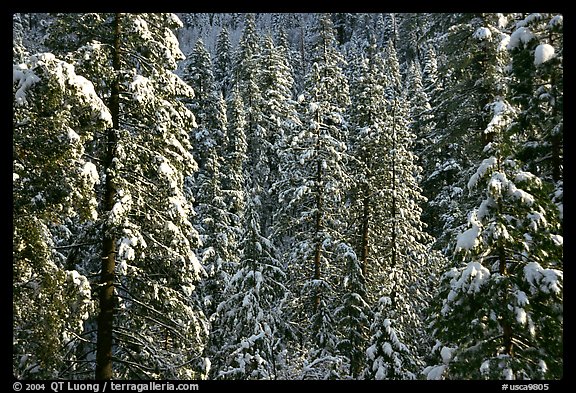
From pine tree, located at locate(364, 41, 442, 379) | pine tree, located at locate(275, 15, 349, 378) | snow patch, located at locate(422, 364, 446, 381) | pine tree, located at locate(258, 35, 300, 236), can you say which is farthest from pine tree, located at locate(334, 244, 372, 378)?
pine tree, located at locate(258, 35, 300, 236)

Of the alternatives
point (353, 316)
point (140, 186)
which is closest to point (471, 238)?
point (140, 186)

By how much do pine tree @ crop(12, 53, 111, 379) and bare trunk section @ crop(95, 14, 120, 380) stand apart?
3.39 feet

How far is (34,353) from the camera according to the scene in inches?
332

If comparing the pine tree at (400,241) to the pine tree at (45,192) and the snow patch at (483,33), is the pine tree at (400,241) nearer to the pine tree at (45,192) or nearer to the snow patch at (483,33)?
the snow patch at (483,33)

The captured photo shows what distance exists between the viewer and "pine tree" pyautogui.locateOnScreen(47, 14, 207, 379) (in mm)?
9492

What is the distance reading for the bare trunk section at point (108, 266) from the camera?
951 centimetres

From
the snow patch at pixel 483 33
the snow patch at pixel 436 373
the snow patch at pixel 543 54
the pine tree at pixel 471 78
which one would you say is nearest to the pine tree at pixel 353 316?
the pine tree at pixel 471 78

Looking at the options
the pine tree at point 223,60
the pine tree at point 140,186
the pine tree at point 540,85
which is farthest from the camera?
the pine tree at point 223,60

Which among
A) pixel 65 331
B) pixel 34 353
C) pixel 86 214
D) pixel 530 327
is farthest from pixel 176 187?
pixel 530 327

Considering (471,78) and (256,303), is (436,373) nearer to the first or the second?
(471,78)

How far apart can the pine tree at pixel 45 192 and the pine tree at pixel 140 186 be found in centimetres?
106

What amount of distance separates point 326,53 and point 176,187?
41.8ft

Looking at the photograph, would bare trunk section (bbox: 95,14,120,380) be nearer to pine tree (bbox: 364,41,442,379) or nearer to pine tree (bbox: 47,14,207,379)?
pine tree (bbox: 47,14,207,379)
